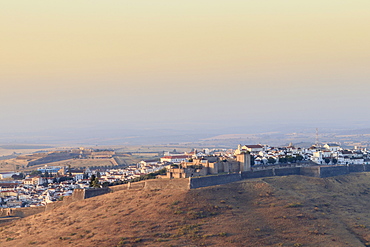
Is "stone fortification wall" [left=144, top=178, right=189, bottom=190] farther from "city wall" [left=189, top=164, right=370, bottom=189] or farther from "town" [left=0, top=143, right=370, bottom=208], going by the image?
"town" [left=0, top=143, right=370, bottom=208]

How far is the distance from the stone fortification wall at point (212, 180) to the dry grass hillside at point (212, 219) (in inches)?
39.2

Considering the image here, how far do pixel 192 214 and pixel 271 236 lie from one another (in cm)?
659

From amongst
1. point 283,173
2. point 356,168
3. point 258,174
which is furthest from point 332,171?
point 258,174

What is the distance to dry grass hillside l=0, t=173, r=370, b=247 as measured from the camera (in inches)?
1887

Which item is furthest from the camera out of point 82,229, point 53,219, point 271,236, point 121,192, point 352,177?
point 352,177

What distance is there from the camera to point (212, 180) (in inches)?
2378

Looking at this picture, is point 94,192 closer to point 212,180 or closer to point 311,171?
point 212,180

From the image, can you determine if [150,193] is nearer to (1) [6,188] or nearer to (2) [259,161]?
(2) [259,161]

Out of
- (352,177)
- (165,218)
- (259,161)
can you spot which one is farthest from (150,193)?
(352,177)

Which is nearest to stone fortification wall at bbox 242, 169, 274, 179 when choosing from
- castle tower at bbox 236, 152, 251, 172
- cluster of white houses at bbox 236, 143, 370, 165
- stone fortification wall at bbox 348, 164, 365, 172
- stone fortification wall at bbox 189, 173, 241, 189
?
castle tower at bbox 236, 152, 251, 172

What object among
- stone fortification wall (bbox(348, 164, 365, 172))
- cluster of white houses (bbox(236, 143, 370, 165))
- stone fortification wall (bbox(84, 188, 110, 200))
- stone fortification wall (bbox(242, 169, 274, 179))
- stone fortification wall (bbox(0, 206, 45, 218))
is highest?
cluster of white houses (bbox(236, 143, 370, 165))

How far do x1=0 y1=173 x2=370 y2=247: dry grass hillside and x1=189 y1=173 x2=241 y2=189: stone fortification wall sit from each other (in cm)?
100

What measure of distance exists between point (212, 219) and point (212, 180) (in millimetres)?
9356

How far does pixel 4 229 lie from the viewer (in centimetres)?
5894
